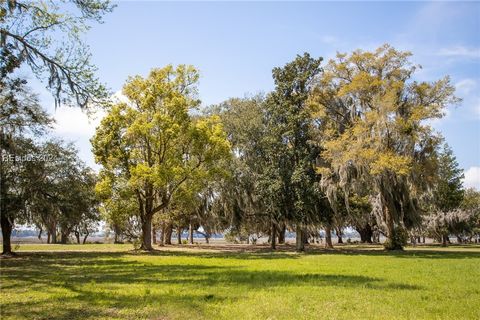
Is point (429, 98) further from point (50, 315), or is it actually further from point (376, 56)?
point (50, 315)

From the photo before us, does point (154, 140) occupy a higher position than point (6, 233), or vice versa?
point (154, 140)

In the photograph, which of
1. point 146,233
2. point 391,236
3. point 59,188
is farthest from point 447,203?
point 59,188

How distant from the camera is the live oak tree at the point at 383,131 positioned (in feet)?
97.1

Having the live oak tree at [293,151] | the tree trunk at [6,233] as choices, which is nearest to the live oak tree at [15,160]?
the tree trunk at [6,233]

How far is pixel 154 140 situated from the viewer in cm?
3381

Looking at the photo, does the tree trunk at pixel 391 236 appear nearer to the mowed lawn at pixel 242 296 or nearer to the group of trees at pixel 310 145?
the group of trees at pixel 310 145

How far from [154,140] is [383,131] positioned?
58.4ft

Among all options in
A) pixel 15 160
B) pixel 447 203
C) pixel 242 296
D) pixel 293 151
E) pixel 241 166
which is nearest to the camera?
pixel 242 296

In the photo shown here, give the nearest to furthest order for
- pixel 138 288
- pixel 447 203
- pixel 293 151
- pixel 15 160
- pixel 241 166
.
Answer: pixel 138 288 < pixel 15 160 < pixel 293 151 < pixel 241 166 < pixel 447 203

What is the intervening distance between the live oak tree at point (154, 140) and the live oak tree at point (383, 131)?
A: 9306mm

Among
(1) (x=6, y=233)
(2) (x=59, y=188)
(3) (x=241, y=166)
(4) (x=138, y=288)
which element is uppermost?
(3) (x=241, y=166)

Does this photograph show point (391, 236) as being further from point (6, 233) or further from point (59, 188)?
point (6, 233)

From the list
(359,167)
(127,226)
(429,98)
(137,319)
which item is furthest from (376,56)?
(127,226)

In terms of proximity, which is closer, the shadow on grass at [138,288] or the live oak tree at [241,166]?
the shadow on grass at [138,288]
